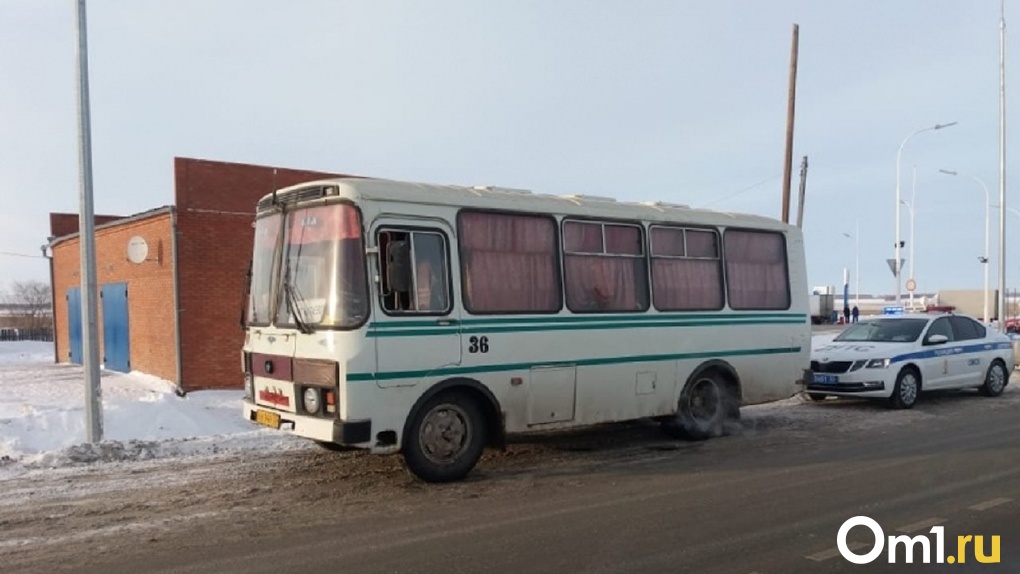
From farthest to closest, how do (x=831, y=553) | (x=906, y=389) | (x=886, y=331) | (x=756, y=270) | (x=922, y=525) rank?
1. (x=886, y=331)
2. (x=906, y=389)
3. (x=756, y=270)
4. (x=922, y=525)
5. (x=831, y=553)

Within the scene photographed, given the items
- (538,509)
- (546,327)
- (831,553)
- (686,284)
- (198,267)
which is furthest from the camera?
(198,267)

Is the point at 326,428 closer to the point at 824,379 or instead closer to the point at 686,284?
the point at 686,284

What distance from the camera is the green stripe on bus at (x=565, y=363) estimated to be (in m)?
7.84

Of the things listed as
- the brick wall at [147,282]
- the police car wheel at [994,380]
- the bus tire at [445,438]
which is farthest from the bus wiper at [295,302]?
the police car wheel at [994,380]

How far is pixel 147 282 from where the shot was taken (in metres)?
17.6

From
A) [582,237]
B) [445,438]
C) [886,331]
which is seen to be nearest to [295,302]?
[445,438]

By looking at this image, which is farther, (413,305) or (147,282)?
(147,282)

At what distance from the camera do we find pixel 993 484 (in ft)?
26.7

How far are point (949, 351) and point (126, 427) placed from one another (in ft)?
44.8

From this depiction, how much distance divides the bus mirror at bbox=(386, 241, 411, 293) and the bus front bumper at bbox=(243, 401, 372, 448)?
130 cm

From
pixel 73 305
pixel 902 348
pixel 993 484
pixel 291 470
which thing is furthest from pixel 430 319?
pixel 73 305

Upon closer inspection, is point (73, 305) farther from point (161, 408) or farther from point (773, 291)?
point (773, 291)

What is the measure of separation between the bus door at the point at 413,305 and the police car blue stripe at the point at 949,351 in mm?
8983

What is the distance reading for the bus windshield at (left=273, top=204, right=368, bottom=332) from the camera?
773cm
